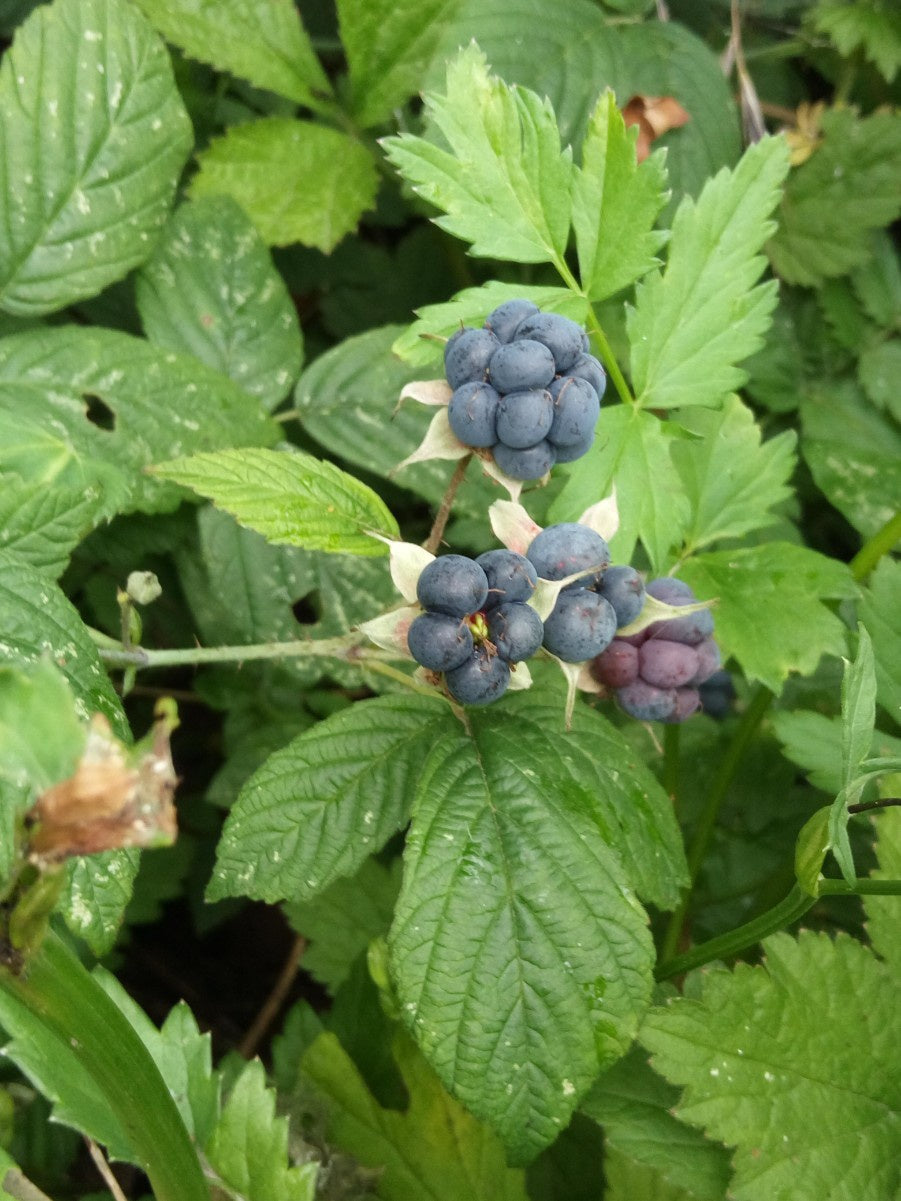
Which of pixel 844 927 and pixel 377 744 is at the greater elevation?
pixel 377 744

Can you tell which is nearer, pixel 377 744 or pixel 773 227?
pixel 377 744

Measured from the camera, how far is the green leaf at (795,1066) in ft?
4.85

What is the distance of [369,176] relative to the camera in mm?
2434

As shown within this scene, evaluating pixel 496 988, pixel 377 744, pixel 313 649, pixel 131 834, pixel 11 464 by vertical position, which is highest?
pixel 131 834

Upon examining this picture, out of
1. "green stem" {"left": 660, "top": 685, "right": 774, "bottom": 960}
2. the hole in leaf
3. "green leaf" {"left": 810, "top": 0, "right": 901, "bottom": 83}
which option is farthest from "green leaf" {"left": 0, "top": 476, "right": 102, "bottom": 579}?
"green leaf" {"left": 810, "top": 0, "right": 901, "bottom": 83}

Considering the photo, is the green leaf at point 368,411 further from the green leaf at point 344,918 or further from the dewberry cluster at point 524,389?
the green leaf at point 344,918

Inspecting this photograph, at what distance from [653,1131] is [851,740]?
738 mm

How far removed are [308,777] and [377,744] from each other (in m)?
0.11

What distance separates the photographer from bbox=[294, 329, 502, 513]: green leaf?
6.72ft

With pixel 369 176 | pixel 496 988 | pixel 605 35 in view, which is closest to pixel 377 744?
pixel 496 988

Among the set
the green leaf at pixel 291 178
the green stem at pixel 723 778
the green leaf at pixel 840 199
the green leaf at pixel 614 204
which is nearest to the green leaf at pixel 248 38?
the green leaf at pixel 291 178

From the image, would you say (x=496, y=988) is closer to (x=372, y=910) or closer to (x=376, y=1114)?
(x=376, y=1114)

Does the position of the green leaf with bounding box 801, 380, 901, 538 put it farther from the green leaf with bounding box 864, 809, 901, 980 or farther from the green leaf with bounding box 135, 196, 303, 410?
the green leaf with bounding box 135, 196, 303, 410

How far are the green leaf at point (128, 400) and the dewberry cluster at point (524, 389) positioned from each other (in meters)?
0.68
